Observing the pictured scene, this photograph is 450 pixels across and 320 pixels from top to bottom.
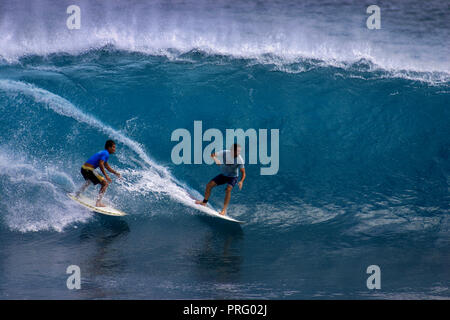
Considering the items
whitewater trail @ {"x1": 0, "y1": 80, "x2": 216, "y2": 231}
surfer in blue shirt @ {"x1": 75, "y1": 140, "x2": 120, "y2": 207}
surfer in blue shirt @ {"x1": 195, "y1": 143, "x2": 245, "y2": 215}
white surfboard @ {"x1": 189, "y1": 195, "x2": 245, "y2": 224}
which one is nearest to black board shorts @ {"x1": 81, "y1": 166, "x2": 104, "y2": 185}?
surfer in blue shirt @ {"x1": 75, "y1": 140, "x2": 120, "y2": 207}

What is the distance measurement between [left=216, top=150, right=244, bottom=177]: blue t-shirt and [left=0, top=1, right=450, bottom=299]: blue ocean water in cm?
93

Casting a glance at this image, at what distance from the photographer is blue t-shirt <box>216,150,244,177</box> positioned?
8.47 m

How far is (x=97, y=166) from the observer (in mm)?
→ 8586

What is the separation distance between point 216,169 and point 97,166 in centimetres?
260

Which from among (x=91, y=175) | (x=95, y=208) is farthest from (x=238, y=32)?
(x=95, y=208)

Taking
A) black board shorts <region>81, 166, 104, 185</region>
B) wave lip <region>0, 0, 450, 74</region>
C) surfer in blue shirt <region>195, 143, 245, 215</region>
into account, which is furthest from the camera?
wave lip <region>0, 0, 450, 74</region>

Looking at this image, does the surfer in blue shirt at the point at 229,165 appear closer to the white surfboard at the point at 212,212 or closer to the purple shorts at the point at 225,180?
the purple shorts at the point at 225,180

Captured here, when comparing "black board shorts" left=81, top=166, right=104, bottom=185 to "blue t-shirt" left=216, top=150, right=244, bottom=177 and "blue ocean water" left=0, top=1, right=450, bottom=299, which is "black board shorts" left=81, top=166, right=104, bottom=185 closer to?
"blue ocean water" left=0, top=1, right=450, bottom=299

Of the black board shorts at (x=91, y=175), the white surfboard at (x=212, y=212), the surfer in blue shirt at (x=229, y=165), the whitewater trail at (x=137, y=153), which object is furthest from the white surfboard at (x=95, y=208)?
the surfer in blue shirt at (x=229, y=165)

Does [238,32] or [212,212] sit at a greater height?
[238,32]

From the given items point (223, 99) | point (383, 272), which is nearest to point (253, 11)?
point (223, 99)

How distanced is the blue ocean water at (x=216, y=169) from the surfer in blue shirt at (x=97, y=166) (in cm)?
42

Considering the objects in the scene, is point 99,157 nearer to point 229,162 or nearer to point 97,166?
point 97,166
